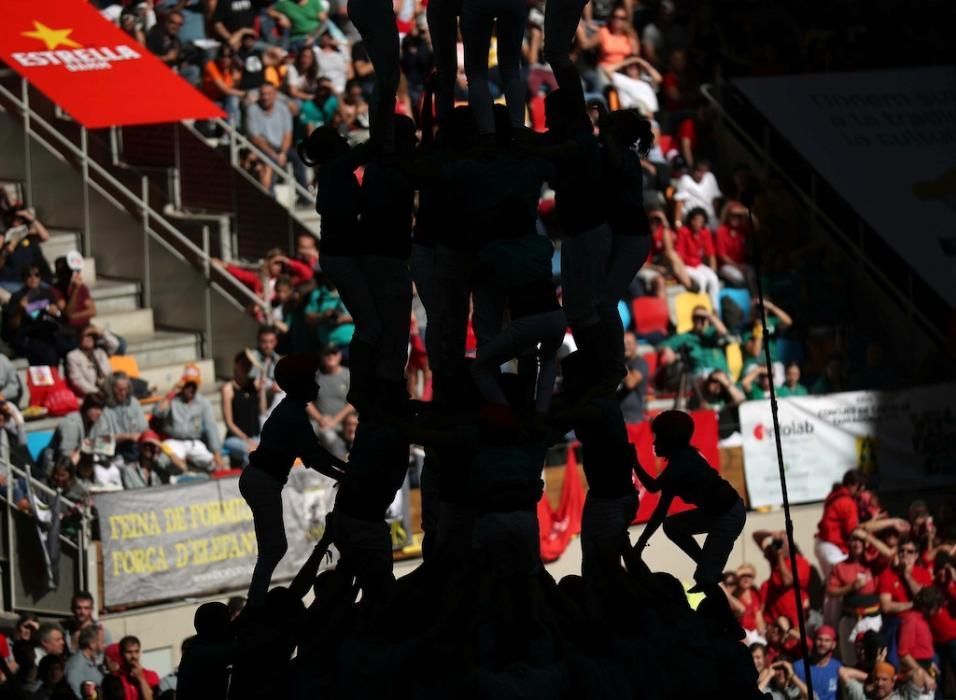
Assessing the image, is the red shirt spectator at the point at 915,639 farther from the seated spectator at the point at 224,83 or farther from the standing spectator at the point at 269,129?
the seated spectator at the point at 224,83

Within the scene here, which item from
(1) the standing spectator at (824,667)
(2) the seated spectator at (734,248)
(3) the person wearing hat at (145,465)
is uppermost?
(2) the seated spectator at (734,248)

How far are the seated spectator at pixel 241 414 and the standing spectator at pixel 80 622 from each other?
97.8 inches

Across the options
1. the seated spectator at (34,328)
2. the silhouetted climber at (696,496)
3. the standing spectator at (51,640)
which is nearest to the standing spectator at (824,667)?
the silhouetted climber at (696,496)

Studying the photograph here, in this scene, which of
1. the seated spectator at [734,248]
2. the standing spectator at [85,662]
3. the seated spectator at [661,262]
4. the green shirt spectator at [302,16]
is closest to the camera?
the standing spectator at [85,662]

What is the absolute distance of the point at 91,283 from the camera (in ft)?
83.1

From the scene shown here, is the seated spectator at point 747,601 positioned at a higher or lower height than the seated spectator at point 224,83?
lower

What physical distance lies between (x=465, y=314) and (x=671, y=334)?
9904 millimetres

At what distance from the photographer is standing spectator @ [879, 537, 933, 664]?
22.6 m

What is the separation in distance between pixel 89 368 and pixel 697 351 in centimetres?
610

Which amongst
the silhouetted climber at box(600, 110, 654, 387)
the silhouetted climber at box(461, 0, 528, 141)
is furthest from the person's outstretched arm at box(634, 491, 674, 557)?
the silhouetted climber at box(461, 0, 528, 141)

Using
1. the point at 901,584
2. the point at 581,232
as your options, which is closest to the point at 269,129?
the point at 901,584

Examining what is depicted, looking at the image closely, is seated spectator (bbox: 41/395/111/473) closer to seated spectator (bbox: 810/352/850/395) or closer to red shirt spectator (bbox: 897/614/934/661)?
red shirt spectator (bbox: 897/614/934/661)

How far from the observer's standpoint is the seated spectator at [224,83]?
2686 centimetres

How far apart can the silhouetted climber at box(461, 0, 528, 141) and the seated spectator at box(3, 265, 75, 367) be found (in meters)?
8.18
